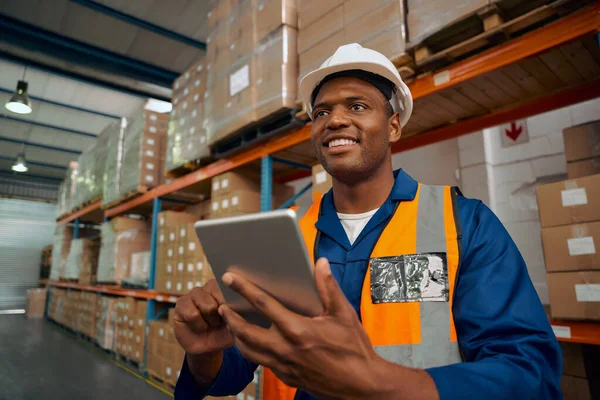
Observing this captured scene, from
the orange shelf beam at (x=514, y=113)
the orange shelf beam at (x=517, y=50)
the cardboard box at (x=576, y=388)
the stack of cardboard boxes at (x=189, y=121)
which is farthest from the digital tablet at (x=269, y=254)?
the stack of cardboard boxes at (x=189, y=121)

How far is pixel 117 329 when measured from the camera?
6.09 m

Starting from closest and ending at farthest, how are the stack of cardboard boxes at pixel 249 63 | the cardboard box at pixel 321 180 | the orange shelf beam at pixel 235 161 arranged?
1. the cardboard box at pixel 321 180
2. the stack of cardboard boxes at pixel 249 63
3. the orange shelf beam at pixel 235 161

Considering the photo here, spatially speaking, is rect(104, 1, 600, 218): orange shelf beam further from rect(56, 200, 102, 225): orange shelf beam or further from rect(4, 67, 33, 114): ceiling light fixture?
rect(56, 200, 102, 225): orange shelf beam

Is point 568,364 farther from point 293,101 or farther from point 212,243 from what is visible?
point 293,101

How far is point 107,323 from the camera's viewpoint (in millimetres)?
6336

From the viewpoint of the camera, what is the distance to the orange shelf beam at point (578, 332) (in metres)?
1.75

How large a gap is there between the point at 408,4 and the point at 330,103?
4.11 feet

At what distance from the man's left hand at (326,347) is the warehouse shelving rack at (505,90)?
5.71ft

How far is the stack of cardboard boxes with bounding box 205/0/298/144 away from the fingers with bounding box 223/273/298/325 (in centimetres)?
241

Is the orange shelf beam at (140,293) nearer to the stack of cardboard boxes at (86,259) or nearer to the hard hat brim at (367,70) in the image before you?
the stack of cardboard boxes at (86,259)

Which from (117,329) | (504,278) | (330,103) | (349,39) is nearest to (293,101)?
(349,39)

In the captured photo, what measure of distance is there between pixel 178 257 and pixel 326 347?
4.25 metres

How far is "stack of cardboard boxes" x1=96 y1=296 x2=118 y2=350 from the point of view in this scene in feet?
20.5

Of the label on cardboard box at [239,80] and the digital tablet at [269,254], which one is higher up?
the label on cardboard box at [239,80]
